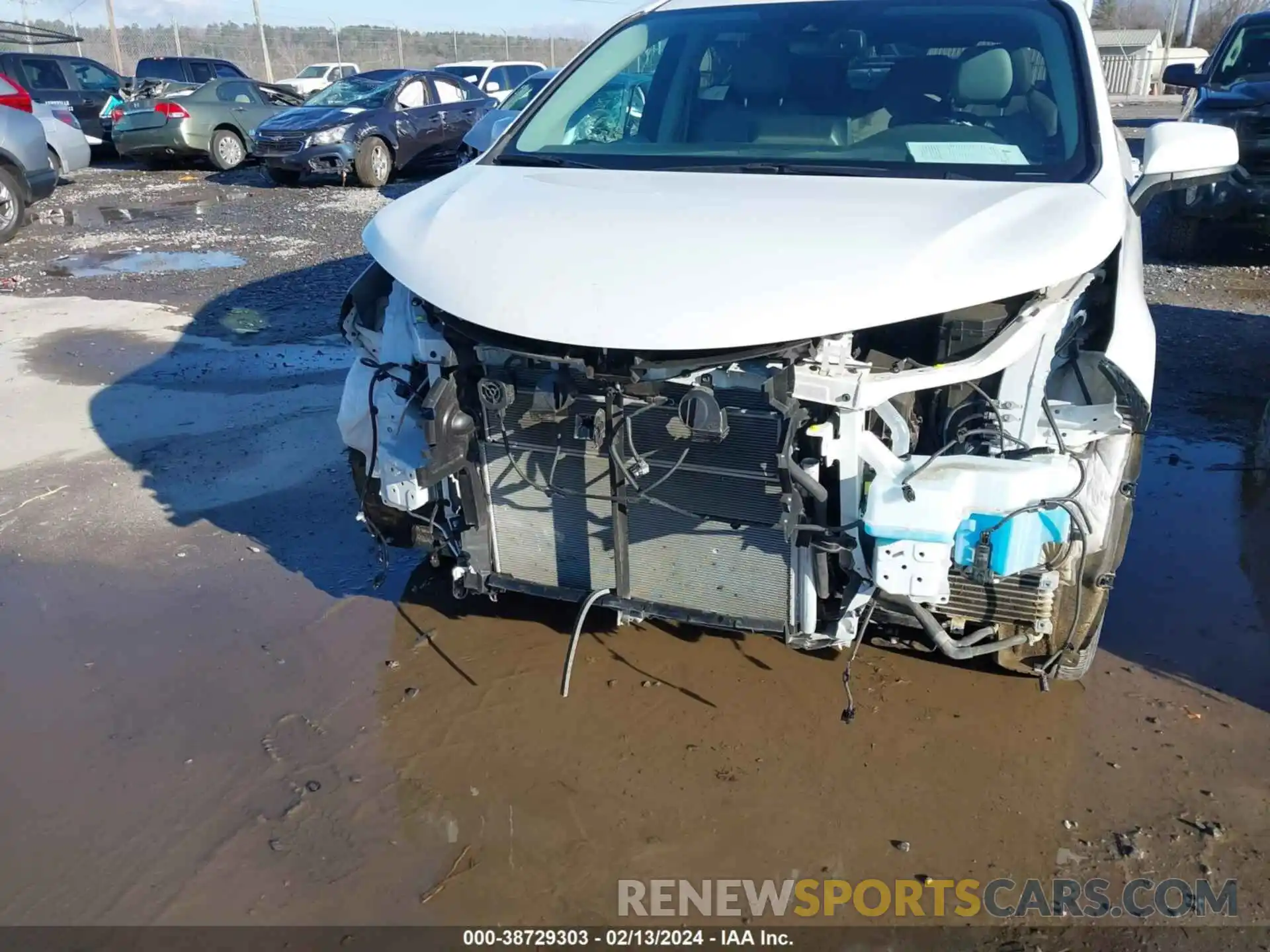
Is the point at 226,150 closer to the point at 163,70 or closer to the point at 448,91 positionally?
the point at 448,91

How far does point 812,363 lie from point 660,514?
66cm

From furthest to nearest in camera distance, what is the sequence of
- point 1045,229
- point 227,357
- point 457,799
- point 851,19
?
1. point 227,357
2. point 851,19
3. point 457,799
4. point 1045,229

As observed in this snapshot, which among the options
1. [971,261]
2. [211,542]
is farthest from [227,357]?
[971,261]

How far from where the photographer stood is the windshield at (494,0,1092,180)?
10.4ft

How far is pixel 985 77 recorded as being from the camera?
339cm

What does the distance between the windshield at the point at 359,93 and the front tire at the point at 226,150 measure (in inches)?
79.3

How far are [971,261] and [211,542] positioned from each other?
316 cm

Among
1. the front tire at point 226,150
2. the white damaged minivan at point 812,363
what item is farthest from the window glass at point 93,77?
the white damaged minivan at point 812,363

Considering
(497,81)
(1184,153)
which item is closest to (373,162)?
(497,81)

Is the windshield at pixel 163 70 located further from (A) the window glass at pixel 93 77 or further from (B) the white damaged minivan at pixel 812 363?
(B) the white damaged minivan at pixel 812 363

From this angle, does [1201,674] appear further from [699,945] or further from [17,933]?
[17,933]

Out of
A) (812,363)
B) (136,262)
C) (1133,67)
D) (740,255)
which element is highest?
(740,255)

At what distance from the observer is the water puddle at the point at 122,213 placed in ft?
38.3

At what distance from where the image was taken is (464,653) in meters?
3.40
